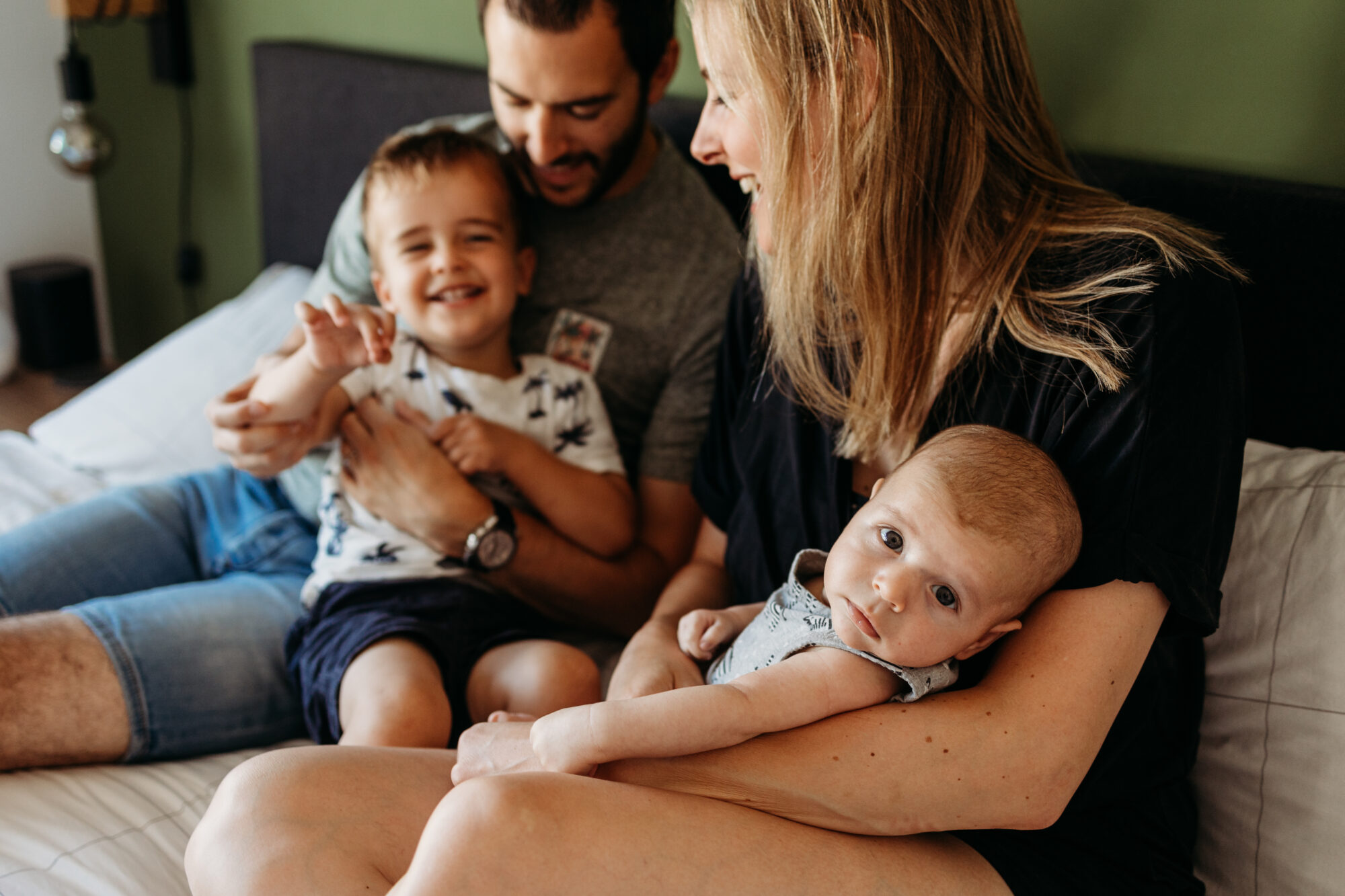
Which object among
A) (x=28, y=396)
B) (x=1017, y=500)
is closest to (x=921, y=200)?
(x=1017, y=500)

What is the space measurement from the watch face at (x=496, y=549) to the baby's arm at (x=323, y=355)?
11.6 inches

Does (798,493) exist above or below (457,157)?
below

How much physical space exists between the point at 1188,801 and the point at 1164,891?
0.17 m

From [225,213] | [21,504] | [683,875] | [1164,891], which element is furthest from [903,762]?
[225,213]

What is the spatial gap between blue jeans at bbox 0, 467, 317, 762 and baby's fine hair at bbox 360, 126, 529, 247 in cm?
55

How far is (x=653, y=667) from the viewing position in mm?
1180

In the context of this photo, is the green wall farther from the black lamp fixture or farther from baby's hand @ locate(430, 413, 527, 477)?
baby's hand @ locate(430, 413, 527, 477)

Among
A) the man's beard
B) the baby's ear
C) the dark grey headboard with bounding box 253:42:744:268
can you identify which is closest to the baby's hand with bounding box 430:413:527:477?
the man's beard

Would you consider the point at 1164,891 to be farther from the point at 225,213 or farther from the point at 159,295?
the point at 159,295

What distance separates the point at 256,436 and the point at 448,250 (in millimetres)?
376

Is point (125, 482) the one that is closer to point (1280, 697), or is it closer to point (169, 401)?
point (169, 401)

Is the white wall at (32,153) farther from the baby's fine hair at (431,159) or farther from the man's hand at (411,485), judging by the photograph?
the man's hand at (411,485)

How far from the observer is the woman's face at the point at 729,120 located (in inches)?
44.3

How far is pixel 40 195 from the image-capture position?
3.11 metres
